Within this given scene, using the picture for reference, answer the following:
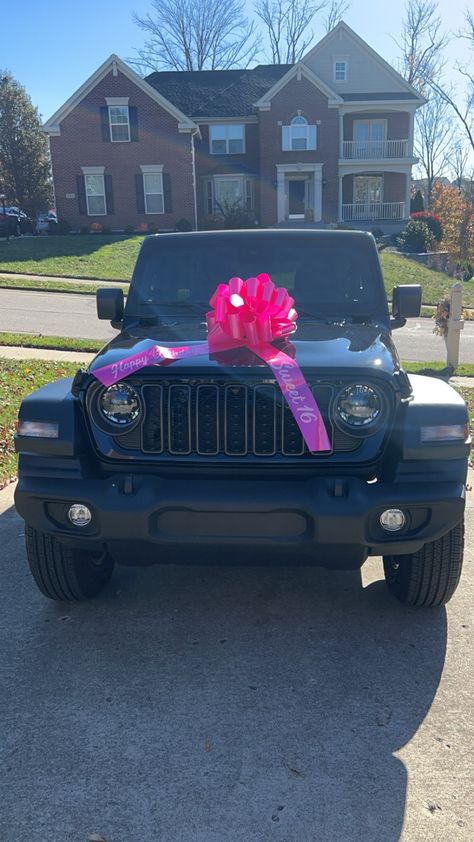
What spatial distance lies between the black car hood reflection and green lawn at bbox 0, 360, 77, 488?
2520 millimetres

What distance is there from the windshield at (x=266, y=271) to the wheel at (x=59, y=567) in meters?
1.54

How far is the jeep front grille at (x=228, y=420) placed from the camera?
3029 mm

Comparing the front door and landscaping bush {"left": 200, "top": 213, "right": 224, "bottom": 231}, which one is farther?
the front door

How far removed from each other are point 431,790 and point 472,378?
829cm

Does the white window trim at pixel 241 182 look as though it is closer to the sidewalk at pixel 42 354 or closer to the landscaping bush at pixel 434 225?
the landscaping bush at pixel 434 225

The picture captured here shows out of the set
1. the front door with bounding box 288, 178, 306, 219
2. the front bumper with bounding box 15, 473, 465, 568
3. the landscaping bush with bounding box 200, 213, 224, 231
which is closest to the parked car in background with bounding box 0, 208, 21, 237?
the landscaping bush with bounding box 200, 213, 224, 231

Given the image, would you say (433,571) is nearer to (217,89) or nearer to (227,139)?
(227,139)

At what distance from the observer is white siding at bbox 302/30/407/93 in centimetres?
3478

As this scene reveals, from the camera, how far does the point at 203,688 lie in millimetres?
2990

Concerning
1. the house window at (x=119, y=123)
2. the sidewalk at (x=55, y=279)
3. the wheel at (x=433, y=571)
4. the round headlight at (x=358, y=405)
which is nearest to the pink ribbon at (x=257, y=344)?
the round headlight at (x=358, y=405)

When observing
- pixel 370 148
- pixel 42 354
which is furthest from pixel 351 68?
pixel 42 354

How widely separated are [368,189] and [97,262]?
59.8 feet

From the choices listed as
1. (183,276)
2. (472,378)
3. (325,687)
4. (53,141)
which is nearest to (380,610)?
(325,687)

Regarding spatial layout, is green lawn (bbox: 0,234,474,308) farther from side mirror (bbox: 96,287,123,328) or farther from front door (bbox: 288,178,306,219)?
side mirror (bbox: 96,287,123,328)
